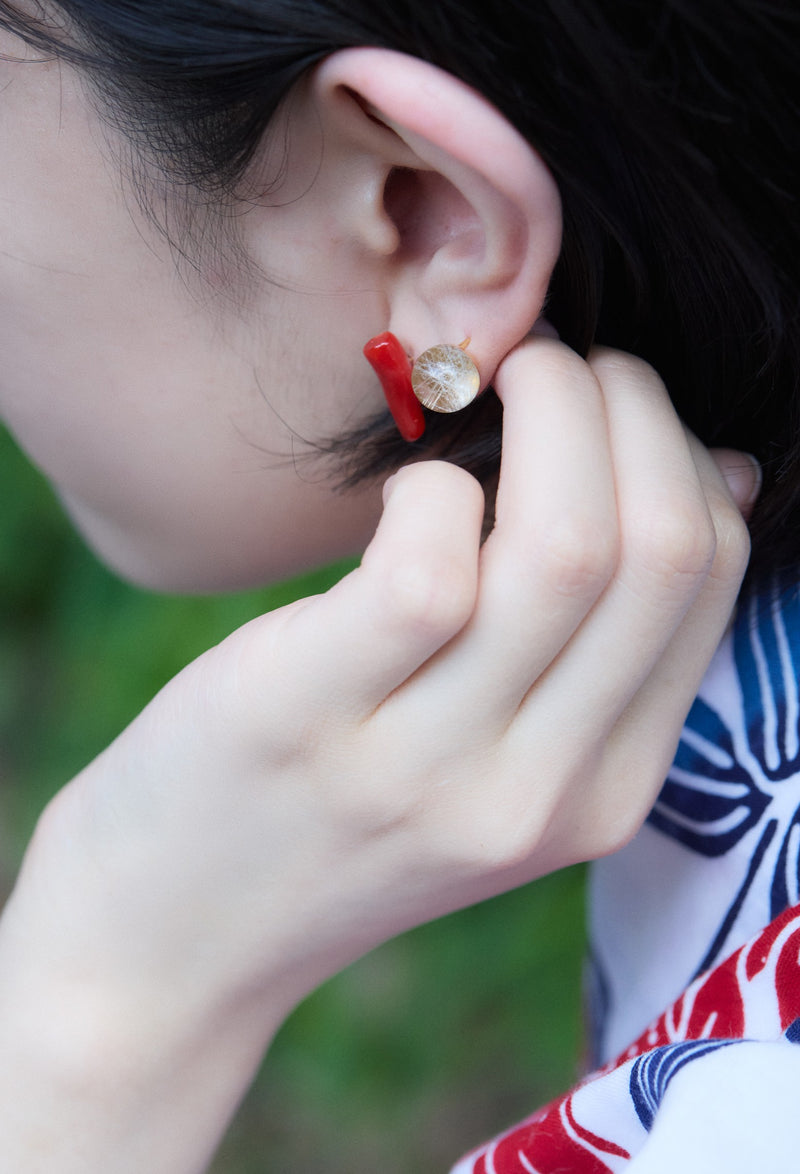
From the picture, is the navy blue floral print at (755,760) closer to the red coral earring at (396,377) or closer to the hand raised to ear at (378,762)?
the hand raised to ear at (378,762)

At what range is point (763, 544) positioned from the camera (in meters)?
0.74

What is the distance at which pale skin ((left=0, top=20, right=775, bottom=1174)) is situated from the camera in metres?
0.61

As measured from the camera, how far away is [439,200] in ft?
2.22

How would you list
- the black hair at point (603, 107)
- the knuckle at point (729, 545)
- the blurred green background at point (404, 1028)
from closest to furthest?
the black hair at point (603, 107)
the knuckle at point (729, 545)
the blurred green background at point (404, 1028)

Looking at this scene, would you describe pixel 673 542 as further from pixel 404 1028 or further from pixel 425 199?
pixel 404 1028

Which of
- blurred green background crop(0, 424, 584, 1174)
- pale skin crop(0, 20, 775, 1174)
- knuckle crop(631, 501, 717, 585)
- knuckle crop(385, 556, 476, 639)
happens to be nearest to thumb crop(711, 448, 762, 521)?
pale skin crop(0, 20, 775, 1174)

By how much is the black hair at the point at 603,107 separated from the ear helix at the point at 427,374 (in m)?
0.08

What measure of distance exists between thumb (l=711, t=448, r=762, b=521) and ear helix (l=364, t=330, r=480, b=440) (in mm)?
193

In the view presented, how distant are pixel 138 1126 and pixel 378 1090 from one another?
1108 mm

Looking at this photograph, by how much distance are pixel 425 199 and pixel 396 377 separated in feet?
0.37

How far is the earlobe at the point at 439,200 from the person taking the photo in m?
0.57

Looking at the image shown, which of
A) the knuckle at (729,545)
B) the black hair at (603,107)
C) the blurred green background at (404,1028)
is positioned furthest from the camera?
the blurred green background at (404,1028)

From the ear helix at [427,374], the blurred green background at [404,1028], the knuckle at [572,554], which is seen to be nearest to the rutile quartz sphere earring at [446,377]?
the ear helix at [427,374]

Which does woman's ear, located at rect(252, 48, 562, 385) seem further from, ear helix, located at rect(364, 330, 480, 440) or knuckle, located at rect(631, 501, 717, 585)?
knuckle, located at rect(631, 501, 717, 585)
